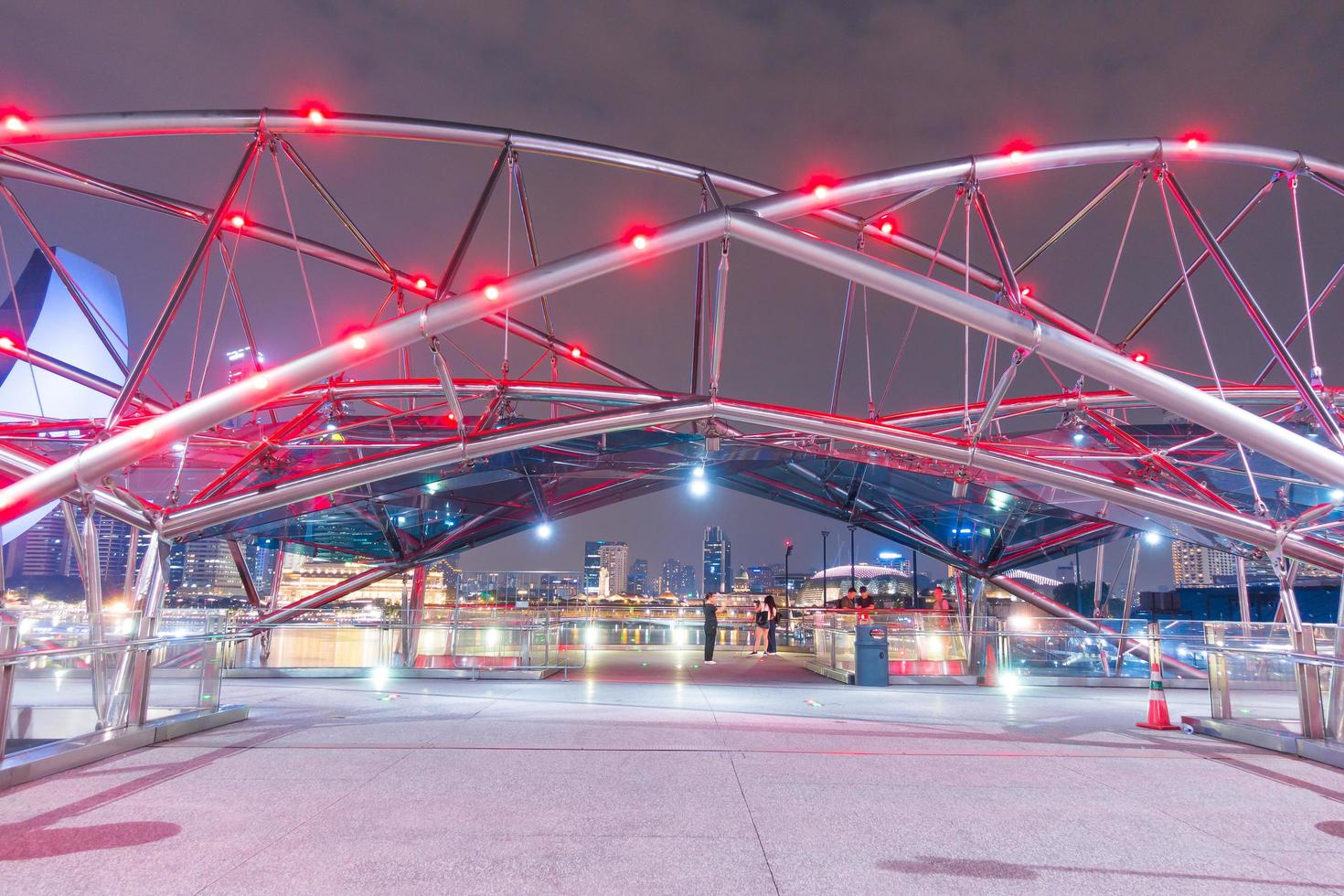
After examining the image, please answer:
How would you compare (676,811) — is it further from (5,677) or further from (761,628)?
(761,628)

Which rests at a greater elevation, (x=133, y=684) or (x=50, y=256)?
(x=50, y=256)

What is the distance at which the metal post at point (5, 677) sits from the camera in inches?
340

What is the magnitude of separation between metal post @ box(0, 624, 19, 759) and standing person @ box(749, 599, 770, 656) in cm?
2261

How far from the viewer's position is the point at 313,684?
19.7m

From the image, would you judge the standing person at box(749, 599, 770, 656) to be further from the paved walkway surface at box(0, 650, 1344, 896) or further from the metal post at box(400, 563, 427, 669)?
the paved walkway surface at box(0, 650, 1344, 896)

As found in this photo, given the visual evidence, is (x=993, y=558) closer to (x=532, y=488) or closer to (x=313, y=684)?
(x=532, y=488)

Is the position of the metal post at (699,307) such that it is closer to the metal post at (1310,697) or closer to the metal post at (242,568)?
the metal post at (1310,697)

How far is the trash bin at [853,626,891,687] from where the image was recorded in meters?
20.5

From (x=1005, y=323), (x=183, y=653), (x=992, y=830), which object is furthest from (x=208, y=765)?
(x=1005, y=323)

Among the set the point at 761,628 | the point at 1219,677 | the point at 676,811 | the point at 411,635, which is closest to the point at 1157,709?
the point at 1219,677

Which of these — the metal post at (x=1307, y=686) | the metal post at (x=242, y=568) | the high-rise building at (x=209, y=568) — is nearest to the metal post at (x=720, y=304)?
the metal post at (x=1307, y=686)

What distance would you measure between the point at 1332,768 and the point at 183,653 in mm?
14828

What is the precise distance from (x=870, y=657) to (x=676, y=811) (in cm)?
1400

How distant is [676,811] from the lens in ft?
24.8
